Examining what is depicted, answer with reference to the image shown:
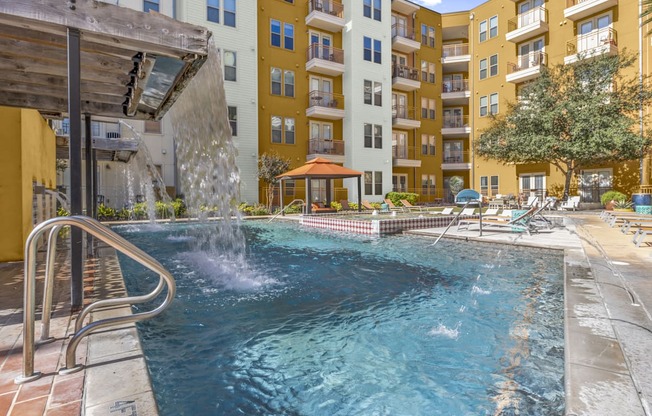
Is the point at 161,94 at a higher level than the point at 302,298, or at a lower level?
higher

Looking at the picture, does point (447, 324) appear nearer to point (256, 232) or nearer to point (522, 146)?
point (256, 232)

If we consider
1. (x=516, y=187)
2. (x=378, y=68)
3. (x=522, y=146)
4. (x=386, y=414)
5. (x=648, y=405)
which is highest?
(x=378, y=68)

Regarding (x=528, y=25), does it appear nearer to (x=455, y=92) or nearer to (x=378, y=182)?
(x=455, y=92)

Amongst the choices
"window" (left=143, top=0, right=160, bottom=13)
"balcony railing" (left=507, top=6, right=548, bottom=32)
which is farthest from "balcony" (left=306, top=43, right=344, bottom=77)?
"balcony railing" (left=507, top=6, right=548, bottom=32)

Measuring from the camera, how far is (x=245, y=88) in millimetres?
23000

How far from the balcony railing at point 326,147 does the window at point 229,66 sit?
21.7ft

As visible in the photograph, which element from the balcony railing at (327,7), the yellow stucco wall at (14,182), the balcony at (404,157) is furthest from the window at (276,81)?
the yellow stucco wall at (14,182)

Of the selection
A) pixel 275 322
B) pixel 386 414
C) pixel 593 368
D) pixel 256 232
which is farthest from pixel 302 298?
pixel 256 232

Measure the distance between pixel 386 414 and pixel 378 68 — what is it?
28.1 metres

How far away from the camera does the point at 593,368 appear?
2398 mm

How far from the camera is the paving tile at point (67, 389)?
2027 millimetres

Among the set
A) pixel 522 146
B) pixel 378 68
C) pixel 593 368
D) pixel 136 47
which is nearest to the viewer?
pixel 593 368

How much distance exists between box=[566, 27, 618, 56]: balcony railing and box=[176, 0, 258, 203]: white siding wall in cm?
2110

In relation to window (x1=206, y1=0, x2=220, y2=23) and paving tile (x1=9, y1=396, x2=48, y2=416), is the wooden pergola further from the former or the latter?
window (x1=206, y1=0, x2=220, y2=23)
